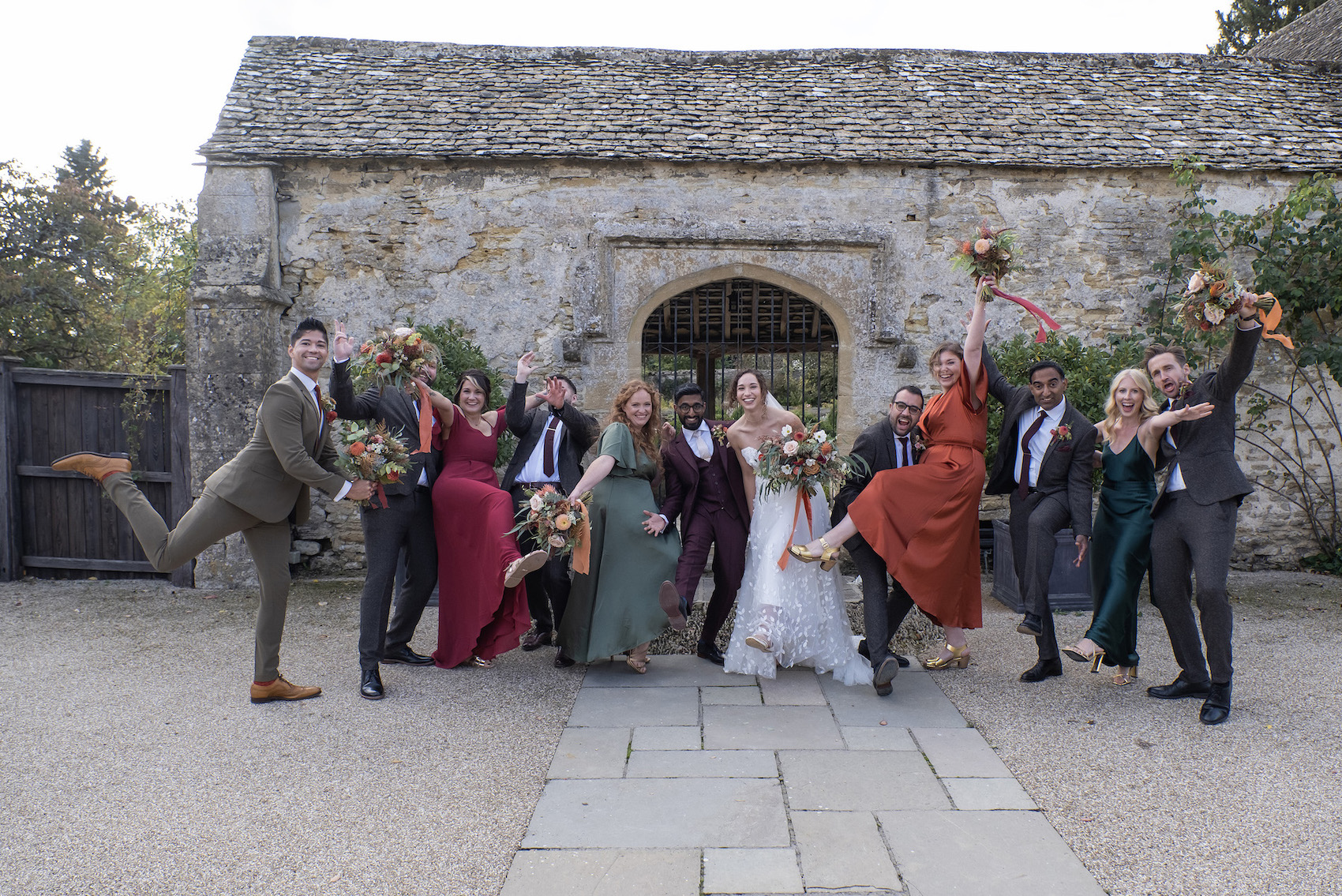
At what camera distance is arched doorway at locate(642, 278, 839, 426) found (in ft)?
26.7

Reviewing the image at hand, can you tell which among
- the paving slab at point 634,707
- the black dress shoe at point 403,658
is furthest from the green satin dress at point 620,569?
the black dress shoe at point 403,658

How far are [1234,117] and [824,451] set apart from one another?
23.6 feet

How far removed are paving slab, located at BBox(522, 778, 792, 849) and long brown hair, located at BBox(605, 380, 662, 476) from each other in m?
2.07

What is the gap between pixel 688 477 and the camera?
16.5 ft

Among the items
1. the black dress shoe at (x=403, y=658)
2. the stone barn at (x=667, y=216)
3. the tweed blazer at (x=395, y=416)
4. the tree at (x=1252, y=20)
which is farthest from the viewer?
the tree at (x=1252, y=20)

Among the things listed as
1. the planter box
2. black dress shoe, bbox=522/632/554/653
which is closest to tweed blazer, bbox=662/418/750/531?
black dress shoe, bbox=522/632/554/653

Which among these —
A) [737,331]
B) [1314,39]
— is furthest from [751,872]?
[1314,39]

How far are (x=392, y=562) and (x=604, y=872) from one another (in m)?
2.53

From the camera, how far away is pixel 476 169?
25.3ft

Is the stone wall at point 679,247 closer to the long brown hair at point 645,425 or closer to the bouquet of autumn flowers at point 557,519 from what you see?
the long brown hair at point 645,425

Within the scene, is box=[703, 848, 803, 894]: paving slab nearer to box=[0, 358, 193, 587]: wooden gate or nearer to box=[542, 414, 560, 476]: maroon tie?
box=[542, 414, 560, 476]: maroon tie

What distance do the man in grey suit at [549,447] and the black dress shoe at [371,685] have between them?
1049mm

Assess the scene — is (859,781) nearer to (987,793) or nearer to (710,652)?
(987,793)

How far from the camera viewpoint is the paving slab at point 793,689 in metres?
4.43
